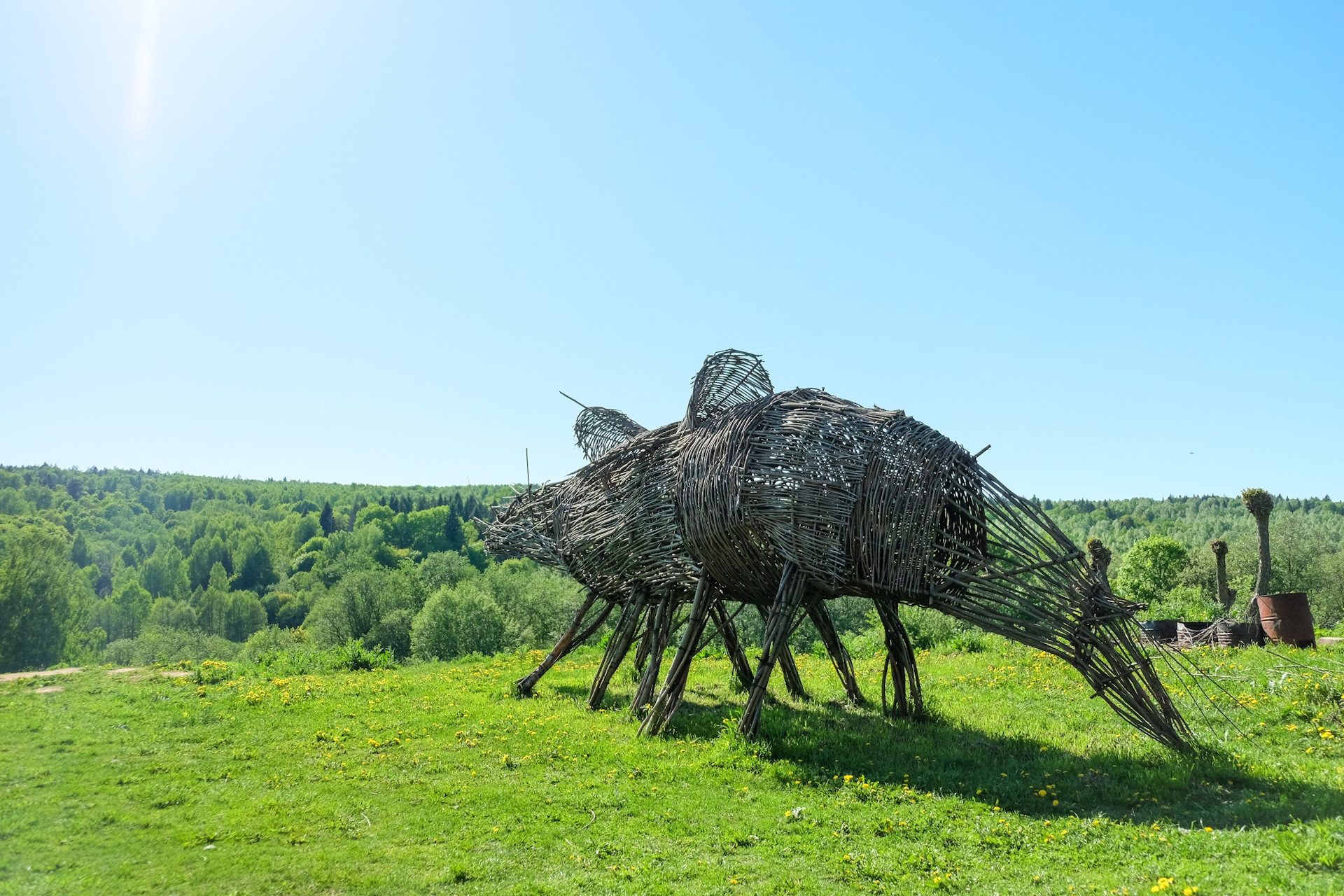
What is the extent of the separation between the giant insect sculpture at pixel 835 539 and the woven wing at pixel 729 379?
0.02m

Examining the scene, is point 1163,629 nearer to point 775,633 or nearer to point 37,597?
point 775,633

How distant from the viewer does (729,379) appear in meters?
12.0

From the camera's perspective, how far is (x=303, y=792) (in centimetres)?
834

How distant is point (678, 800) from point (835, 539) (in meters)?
3.36

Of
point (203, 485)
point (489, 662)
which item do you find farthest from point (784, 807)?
point (203, 485)

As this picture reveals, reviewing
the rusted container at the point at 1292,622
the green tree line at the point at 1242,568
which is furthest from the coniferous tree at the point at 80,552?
the green tree line at the point at 1242,568

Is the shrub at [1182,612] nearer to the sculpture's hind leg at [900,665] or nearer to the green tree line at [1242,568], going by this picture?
the sculpture's hind leg at [900,665]

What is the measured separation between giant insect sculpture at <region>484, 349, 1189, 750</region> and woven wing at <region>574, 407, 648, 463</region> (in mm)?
2138

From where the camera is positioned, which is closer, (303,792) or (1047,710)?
(303,792)

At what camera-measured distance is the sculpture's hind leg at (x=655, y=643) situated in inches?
474

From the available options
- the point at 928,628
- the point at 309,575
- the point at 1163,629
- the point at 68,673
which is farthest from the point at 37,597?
the point at 309,575

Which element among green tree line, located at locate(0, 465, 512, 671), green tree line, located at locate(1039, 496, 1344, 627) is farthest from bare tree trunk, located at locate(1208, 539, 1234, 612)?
green tree line, located at locate(0, 465, 512, 671)

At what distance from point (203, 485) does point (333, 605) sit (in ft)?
161

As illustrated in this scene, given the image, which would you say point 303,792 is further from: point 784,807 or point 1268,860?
point 1268,860
